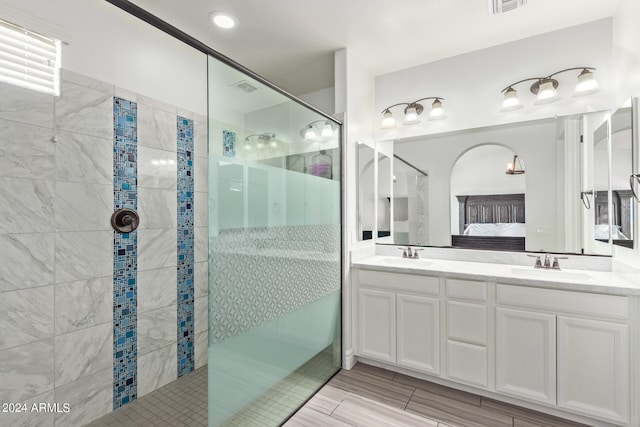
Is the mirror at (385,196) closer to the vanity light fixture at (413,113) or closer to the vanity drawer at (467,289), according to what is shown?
the vanity light fixture at (413,113)

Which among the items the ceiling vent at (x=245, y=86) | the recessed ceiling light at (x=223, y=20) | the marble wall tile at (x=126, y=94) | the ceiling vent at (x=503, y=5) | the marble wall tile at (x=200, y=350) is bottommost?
the marble wall tile at (x=200, y=350)

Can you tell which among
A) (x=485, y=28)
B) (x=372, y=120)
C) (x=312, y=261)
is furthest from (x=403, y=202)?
(x=485, y=28)

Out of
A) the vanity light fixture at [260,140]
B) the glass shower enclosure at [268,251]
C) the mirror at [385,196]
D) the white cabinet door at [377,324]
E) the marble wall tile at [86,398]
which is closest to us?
the glass shower enclosure at [268,251]

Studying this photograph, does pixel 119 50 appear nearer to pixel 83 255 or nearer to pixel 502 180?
pixel 83 255

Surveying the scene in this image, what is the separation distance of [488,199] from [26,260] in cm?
315

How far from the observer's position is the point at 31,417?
154 cm

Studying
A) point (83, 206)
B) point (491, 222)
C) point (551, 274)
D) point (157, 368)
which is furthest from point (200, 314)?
point (551, 274)

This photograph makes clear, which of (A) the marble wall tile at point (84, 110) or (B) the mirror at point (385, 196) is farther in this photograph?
(B) the mirror at point (385, 196)

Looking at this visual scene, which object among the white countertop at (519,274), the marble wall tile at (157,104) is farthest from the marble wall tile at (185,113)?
the white countertop at (519,274)

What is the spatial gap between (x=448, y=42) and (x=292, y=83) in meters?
1.55

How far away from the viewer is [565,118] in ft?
7.45

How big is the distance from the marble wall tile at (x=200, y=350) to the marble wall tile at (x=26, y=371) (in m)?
0.96

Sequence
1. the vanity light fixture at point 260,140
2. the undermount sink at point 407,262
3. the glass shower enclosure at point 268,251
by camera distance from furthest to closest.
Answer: the undermount sink at point 407,262 < the vanity light fixture at point 260,140 < the glass shower enclosure at point 268,251

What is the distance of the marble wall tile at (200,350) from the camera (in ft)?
8.05
